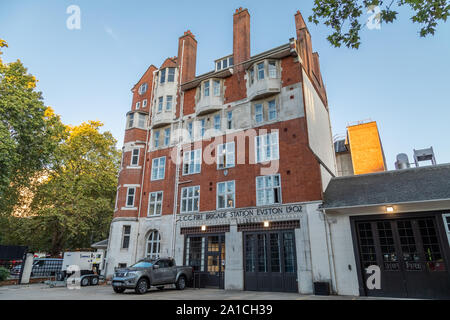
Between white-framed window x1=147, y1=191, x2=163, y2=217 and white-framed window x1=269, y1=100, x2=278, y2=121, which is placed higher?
white-framed window x1=269, y1=100, x2=278, y2=121

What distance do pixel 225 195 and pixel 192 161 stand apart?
4.67 m

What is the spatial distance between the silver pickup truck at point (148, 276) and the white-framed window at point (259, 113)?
38.7 ft

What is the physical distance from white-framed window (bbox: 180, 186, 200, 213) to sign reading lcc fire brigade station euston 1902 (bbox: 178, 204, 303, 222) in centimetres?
55

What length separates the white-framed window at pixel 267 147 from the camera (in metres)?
19.6

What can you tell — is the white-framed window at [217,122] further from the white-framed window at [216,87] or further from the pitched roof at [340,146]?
the pitched roof at [340,146]

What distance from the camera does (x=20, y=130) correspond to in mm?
21656

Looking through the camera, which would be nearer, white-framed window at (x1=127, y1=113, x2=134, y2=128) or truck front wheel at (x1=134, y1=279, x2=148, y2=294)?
truck front wheel at (x1=134, y1=279, x2=148, y2=294)

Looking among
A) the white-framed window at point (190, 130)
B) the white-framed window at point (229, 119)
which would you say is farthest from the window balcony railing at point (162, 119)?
the white-framed window at point (229, 119)

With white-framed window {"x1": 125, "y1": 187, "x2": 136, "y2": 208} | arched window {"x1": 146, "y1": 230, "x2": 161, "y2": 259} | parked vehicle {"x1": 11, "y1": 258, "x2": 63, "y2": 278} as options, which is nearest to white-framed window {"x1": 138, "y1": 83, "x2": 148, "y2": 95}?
white-framed window {"x1": 125, "y1": 187, "x2": 136, "y2": 208}

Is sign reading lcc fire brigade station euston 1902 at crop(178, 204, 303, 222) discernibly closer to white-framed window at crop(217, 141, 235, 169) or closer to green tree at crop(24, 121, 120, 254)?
white-framed window at crop(217, 141, 235, 169)

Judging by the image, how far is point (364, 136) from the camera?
3312 cm

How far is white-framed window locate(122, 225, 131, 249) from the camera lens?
24.0 m

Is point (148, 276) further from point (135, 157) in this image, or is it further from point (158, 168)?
point (135, 157)

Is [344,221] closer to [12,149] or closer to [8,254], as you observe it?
[12,149]
